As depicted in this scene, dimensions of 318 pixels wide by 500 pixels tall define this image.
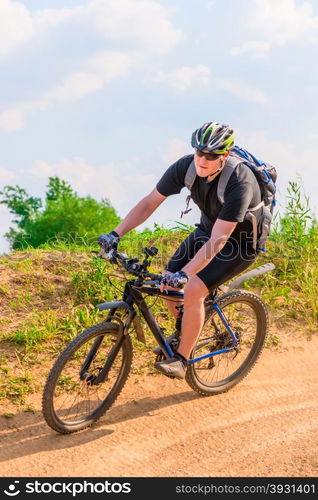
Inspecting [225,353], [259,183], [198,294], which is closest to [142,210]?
[198,294]

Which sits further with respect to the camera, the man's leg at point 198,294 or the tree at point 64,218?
the tree at point 64,218

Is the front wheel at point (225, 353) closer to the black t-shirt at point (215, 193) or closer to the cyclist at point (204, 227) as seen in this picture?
the cyclist at point (204, 227)

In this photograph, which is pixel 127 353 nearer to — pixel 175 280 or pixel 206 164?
pixel 175 280

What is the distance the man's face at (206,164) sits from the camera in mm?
5425

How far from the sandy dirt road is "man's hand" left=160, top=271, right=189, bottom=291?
54.7 inches

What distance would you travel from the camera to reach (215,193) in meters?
5.62

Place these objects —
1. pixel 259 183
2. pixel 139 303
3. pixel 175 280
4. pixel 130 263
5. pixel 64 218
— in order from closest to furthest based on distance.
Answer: pixel 175 280 < pixel 130 263 < pixel 139 303 < pixel 259 183 < pixel 64 218

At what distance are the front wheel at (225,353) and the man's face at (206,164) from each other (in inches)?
50.7

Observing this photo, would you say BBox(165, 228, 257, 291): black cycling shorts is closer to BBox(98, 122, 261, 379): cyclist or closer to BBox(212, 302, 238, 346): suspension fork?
BBox(98, 122, 261, 379): cyclist

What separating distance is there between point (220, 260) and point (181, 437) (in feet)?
4.99

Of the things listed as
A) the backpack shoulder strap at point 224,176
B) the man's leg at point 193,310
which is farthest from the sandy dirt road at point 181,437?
the backpack shoulder strap at point 224,176

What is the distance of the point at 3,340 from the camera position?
687 cm

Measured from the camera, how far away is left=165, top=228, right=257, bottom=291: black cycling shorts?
5.65 metres
